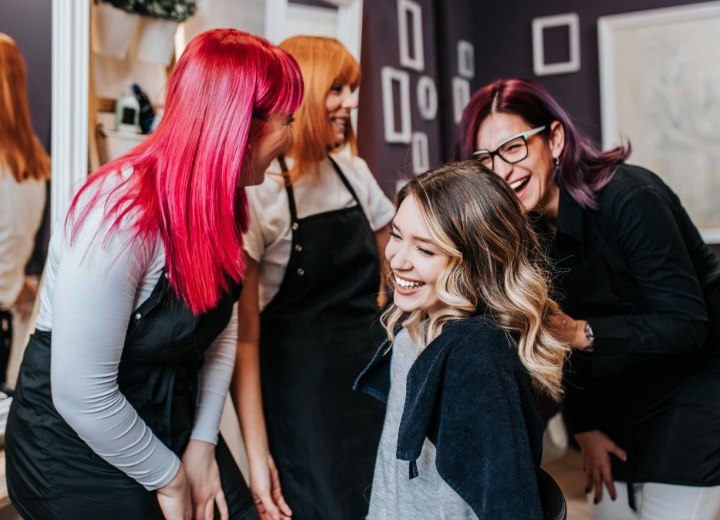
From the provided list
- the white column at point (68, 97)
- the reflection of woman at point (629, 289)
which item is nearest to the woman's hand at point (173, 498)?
the white column at point (68, 97)

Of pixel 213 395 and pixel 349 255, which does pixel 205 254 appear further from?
pixel 349 255

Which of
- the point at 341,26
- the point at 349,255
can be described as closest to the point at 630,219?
the point at 349,255

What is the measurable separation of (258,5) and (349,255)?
1.00m

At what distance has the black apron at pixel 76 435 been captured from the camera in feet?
4.03

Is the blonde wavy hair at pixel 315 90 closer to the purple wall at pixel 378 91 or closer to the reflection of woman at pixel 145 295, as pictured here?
the reflection of woman at pixel 145 295

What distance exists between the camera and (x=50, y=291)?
1247 mm

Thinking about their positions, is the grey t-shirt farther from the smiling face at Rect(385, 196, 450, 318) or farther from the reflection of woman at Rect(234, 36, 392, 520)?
the reflection of woman at Rect(234, 36, 392, 520)

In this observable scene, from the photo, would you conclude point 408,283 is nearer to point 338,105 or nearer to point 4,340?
point 338,105

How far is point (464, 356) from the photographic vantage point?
3.89ft

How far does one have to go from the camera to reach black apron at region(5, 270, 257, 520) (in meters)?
1.23

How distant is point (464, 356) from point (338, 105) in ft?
2.87

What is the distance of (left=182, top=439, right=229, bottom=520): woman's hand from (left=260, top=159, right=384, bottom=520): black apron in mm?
316

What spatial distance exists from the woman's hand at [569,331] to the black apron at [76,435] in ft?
2.23

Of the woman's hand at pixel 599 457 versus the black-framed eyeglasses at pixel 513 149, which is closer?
the black-framed eyeglasses at pixel 513 149
